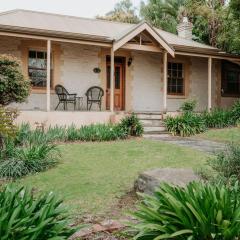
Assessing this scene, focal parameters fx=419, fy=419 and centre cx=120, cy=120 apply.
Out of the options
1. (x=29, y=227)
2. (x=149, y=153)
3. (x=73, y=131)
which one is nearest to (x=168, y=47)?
(x=73, y=131)

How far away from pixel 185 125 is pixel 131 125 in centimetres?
232

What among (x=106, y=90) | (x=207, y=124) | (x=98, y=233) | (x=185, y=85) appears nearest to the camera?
(x=98, y=233)

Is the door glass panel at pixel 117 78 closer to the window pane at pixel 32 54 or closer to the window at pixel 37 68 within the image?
the window at pixel 37 68

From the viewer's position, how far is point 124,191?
7.12m

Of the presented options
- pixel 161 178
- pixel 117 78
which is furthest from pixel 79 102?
pixel 161 178

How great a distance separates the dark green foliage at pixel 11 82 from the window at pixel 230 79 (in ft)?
39.9

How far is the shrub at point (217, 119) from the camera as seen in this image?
1692 cm

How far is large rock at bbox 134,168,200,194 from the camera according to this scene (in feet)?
20.1

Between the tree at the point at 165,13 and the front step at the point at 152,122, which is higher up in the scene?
the tree at the point at 165,13

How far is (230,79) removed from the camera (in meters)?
22.1

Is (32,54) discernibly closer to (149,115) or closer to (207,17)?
(149,115)

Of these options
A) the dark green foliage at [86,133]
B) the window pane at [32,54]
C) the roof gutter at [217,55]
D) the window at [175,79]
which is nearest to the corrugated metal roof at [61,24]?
the roof gutter at [217,55]

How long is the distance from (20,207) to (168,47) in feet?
47.1

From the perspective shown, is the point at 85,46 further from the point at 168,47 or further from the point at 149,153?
the point at 149,153
